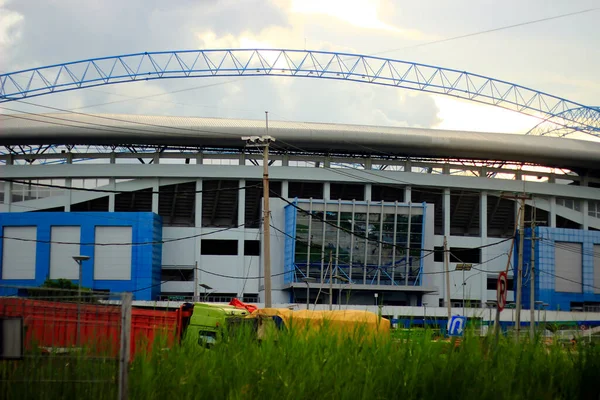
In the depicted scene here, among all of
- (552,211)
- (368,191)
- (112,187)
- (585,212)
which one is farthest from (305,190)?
(585,212)

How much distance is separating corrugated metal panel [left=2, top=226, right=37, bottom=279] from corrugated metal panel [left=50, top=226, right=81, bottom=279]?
1731 millimetres

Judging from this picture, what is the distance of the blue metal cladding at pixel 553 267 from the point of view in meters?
74.6

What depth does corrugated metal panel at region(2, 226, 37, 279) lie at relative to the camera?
7150 cm

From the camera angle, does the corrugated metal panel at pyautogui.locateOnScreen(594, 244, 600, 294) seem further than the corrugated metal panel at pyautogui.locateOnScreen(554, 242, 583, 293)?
Yes

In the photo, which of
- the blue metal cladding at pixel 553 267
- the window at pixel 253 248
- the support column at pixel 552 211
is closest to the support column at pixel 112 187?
the window at pixel 253 248

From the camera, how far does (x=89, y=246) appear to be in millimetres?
70250

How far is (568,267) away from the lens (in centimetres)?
7650

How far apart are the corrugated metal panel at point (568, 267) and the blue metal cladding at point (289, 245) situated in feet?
77.3

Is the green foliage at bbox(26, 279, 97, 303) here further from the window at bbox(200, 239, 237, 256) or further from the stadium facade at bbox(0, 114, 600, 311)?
the window at bbox(200, 239, 237, 256)

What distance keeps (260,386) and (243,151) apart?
66.1 metres

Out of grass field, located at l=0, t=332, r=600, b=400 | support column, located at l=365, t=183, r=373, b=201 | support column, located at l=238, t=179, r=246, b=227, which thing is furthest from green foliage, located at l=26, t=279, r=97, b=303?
support column, located at l=365, t=183, r=373, b=201

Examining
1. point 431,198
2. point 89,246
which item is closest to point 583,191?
point 431,198

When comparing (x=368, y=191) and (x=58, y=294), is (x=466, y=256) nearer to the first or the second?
(x=368, y=191)

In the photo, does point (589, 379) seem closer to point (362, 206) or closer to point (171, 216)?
point (362, 206)
